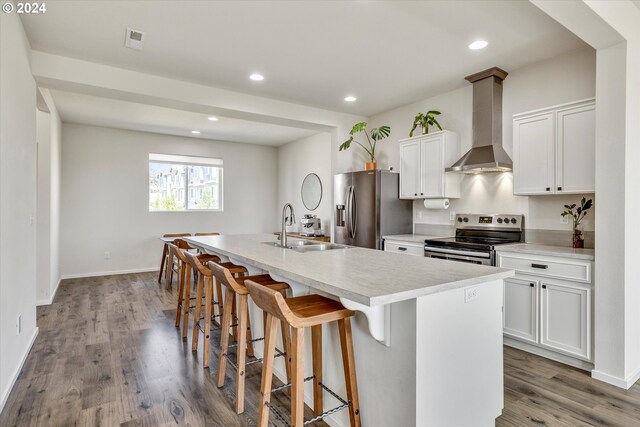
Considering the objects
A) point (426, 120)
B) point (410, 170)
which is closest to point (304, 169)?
point (410, 170)

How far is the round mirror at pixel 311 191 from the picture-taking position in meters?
6.75

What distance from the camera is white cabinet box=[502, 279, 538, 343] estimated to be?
2906 mm

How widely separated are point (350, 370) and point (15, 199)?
262cm

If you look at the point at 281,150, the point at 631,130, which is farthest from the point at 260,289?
the point at 281,150

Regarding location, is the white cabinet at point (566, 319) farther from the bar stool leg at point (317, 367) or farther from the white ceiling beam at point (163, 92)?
the white ceiling beam at point (163, 92)

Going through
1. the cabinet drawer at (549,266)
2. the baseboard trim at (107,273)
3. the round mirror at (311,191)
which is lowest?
the baseboard trim at (107,273)

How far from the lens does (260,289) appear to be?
166cm

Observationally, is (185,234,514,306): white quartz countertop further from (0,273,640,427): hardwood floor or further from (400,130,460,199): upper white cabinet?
(400,130,460,199): upper white cabinet

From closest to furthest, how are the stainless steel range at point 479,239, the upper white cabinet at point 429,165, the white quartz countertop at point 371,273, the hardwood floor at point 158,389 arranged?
1. the white quartz countertop at point 371,273
2. the hardwood floor at point 158,389
3. the stainless steel range at point 479,239
4. the upper white cabinet at point 429,165

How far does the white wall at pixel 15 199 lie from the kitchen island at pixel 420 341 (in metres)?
1.77

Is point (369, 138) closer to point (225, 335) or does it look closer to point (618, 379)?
point (225, 335)

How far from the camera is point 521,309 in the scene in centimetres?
300

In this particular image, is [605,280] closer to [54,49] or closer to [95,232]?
[54,49]

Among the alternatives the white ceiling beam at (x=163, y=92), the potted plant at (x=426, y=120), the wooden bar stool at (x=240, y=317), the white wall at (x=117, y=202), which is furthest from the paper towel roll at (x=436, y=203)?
the white wall at (x=117, y=202)
